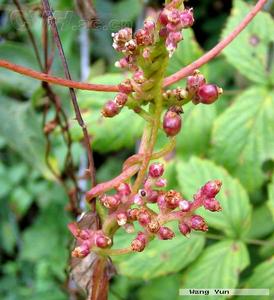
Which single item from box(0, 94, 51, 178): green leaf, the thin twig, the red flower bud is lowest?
box(0, 94, 51, 178): green leaf

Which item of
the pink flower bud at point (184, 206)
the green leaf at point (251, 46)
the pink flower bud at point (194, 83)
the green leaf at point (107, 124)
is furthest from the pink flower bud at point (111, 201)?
the green leaf at point (251, 46)

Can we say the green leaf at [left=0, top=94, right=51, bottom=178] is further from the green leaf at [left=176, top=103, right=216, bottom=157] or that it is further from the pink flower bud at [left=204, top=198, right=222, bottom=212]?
the pink flower bud at [left=204, top=198, right=222, bottom=212]

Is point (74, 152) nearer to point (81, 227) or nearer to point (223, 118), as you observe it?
point (223, 118)

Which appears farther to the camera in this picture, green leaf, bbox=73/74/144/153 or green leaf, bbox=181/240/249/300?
green leaf, bbox=73/74/144/153

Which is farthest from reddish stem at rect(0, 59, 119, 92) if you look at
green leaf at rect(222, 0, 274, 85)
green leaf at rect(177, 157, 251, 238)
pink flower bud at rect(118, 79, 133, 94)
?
green leaf at rect(222, 0, 274, 85)

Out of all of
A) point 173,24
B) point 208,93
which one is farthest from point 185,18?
point 208,93

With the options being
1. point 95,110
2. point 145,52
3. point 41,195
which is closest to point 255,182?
point 95,110
